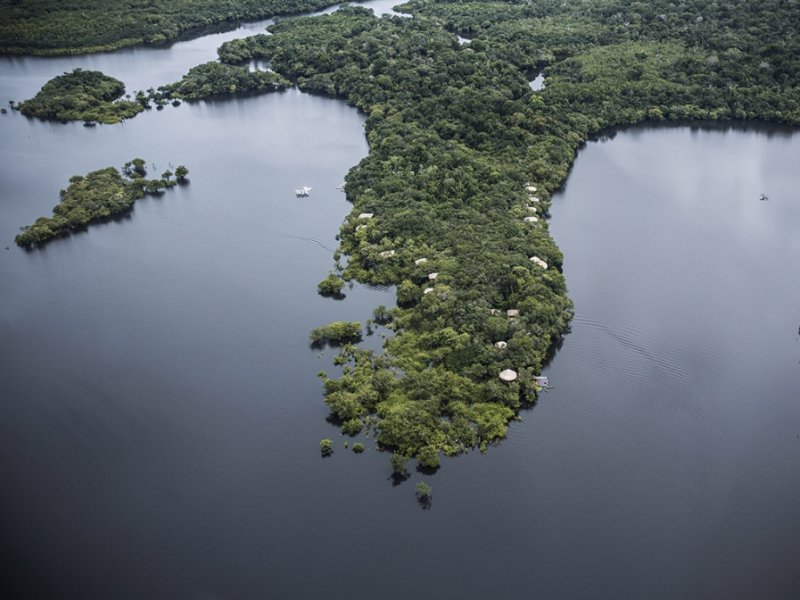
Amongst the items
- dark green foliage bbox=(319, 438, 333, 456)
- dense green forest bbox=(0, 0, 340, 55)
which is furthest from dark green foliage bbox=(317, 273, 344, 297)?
dense green forest bbox=(0, 0, 340, 55)

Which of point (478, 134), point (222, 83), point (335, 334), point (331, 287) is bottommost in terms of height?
point (335, 334)

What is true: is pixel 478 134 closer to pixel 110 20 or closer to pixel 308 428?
pixel 308 428

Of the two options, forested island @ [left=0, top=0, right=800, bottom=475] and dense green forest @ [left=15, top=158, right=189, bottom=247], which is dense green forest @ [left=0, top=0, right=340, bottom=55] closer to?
forested island @ [left=0, top=0, right=800, bottom=475]

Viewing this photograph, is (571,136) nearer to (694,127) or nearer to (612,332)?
(694,127)

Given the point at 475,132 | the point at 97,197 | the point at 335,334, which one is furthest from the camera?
the point at 475,132

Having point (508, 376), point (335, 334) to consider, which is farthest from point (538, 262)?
→ point (335, 334)
